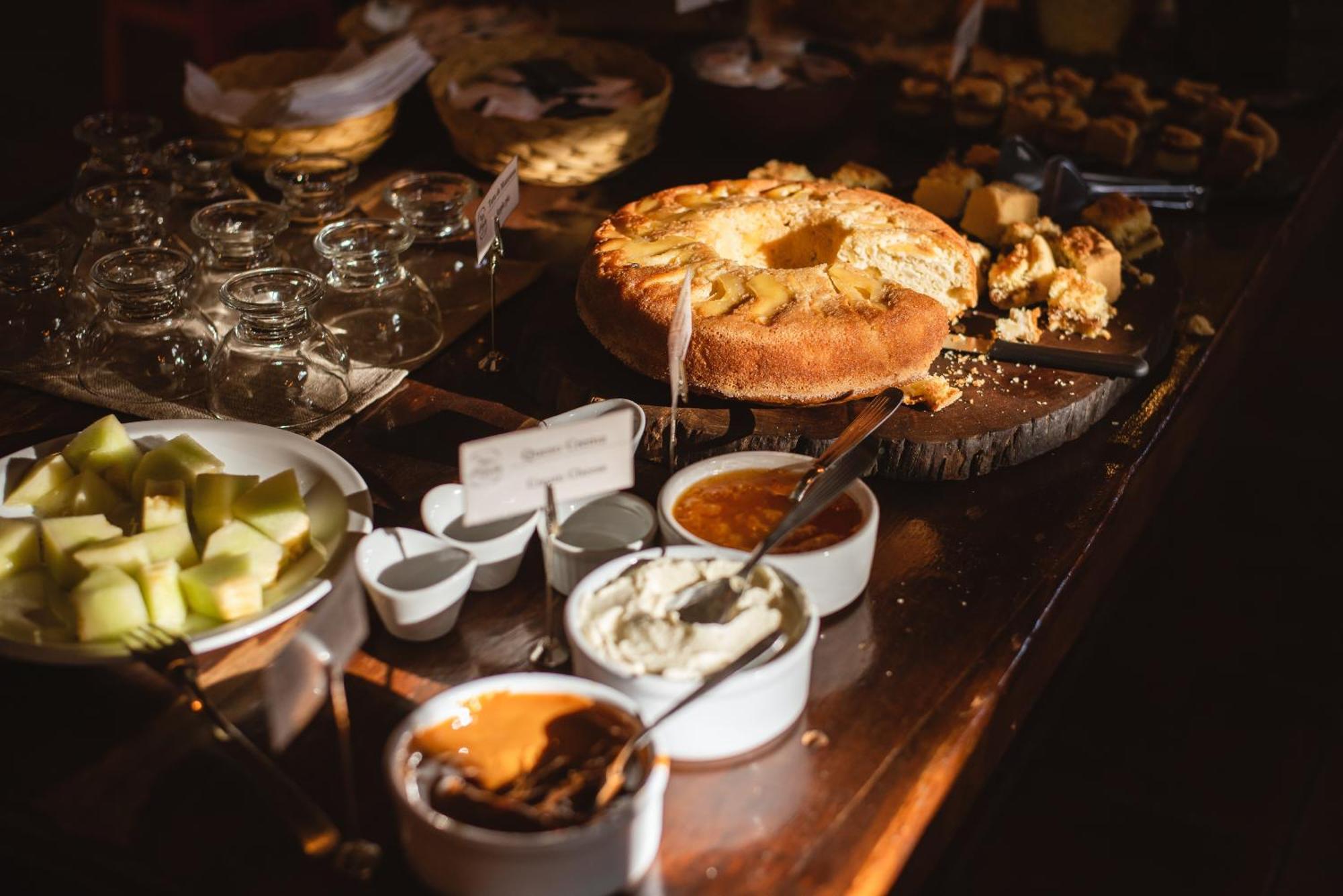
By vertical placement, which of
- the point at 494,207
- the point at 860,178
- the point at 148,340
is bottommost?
the point at 148,340

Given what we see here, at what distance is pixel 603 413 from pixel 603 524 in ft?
0.84

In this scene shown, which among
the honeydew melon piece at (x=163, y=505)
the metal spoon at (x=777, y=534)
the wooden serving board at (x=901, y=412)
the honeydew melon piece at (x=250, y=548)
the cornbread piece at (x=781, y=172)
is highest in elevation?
the metal spoon at (x=777, y=534)

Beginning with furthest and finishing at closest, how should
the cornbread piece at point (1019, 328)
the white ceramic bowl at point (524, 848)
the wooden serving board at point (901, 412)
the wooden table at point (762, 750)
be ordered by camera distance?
the cornbread piece at point (1019, 328) → the wooden serving board at point (901, 412) → the wooden table at point (762, 750) → the white ceramic bowl at point (524, 848)

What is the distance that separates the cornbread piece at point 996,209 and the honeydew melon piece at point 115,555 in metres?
1.80

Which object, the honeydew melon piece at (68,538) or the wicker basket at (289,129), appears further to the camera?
the wicker basket at (289,129)

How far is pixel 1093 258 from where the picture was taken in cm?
226

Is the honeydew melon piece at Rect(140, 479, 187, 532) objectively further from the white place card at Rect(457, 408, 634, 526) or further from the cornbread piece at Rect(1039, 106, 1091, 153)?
the cornbread piece at Rect(1039, 106, 1091, 153)

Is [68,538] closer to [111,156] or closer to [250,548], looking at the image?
[250,548]

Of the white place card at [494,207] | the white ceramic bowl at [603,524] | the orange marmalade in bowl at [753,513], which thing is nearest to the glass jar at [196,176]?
the white place card at [494,207]

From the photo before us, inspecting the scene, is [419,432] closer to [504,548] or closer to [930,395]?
[504,548]

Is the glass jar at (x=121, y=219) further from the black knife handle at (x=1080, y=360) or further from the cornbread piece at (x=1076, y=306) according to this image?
the cornbread piece at (x=1076, y=306)

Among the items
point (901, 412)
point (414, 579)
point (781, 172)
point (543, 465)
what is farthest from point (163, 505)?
point (781, 172)

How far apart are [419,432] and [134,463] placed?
1.53ft

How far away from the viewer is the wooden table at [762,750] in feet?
4.01
